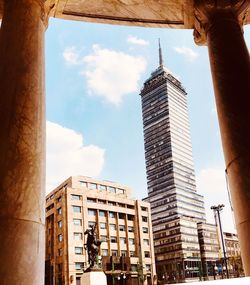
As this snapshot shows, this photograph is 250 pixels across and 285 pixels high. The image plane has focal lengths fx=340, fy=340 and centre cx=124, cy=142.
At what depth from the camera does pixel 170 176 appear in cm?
14125

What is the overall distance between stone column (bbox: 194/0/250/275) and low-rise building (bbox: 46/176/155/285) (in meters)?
61.0

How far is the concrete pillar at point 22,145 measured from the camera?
8.03 ft

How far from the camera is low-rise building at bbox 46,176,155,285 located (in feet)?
214

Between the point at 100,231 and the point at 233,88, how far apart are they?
238 feet

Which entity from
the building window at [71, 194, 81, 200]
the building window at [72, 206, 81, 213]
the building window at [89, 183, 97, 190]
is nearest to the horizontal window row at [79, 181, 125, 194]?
the building window at [89, 183, 97, 190]

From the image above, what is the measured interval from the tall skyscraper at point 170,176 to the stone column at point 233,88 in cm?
10270

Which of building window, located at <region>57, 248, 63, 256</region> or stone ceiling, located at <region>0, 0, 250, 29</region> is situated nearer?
stone ceiling, located at <region>0, 0, 250, 29</region>

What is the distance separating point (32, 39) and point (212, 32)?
229cm

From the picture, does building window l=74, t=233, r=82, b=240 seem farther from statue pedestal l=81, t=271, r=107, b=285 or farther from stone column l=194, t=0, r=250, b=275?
stone column l=194, t=0, r=250, b=275

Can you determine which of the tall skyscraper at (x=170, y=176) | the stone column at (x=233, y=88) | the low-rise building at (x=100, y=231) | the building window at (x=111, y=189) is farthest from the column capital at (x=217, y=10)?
the tall skyscraper at (x=170, y=176)

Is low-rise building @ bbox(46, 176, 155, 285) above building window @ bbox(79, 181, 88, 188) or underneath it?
underneath

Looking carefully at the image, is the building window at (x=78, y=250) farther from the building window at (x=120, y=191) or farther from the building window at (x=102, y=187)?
the building window at (x=120, y=191)

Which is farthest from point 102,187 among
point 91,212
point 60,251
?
point 60,251

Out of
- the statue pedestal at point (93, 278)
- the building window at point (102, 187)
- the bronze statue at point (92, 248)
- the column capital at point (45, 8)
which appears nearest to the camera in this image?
the column capital at point (45, 8)
